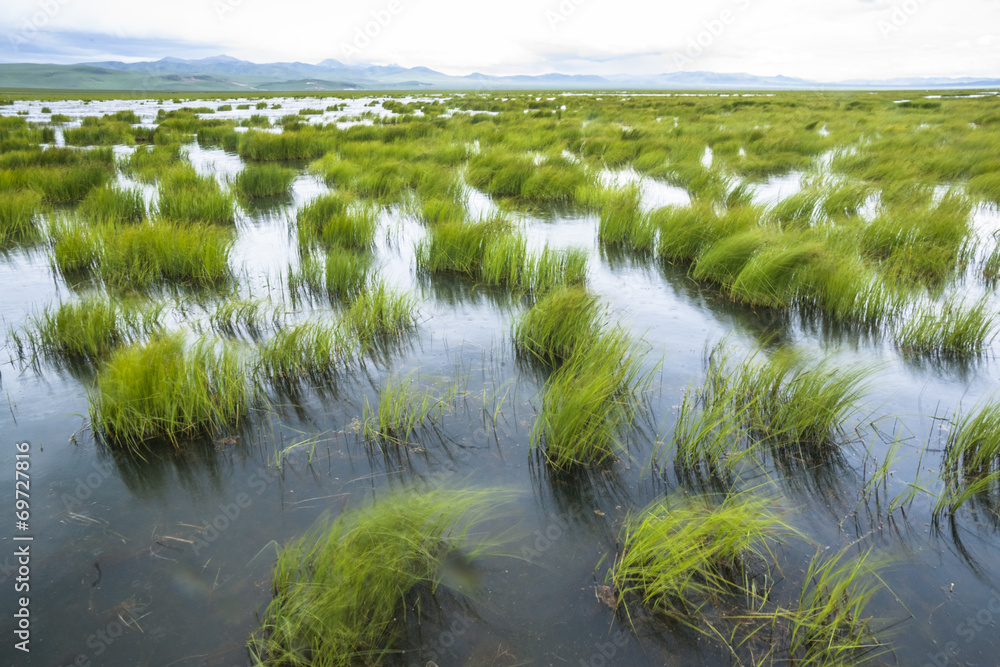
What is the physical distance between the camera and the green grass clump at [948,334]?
508 cm

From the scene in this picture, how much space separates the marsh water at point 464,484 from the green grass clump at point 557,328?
23cm

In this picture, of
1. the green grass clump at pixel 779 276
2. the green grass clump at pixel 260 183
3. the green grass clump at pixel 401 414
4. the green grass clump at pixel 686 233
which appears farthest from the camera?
the green grass clump at pixel 260 183

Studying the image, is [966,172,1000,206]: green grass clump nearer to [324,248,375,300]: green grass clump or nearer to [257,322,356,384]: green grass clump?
[324,248,375,300]: green grass clump

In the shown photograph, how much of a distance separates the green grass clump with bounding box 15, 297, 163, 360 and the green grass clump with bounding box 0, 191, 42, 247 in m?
4.24

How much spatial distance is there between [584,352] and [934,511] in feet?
8.10

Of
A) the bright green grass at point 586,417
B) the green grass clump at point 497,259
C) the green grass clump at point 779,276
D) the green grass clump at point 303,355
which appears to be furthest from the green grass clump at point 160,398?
the green grass clump at point 779,276

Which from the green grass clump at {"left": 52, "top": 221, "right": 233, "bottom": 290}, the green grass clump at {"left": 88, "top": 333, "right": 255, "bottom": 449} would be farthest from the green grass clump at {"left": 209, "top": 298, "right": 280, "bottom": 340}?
the green grass clump at {"left": 88, "top": 333, "right": 255, "bottom": 449}

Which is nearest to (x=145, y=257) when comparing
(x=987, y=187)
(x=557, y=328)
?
(x=557, y=328)

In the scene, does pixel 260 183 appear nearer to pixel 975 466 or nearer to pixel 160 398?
pixel 160 398

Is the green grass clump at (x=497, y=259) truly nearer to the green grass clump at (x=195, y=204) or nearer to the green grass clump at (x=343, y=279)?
the green grass clump at (x=343, y=279)

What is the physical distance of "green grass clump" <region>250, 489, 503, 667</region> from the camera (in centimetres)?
226

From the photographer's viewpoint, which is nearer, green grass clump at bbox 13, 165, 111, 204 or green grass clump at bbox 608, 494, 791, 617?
green grass clump at bbox 608, 494, 791, 617

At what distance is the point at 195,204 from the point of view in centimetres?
908

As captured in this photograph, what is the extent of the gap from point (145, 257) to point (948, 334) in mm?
8787
